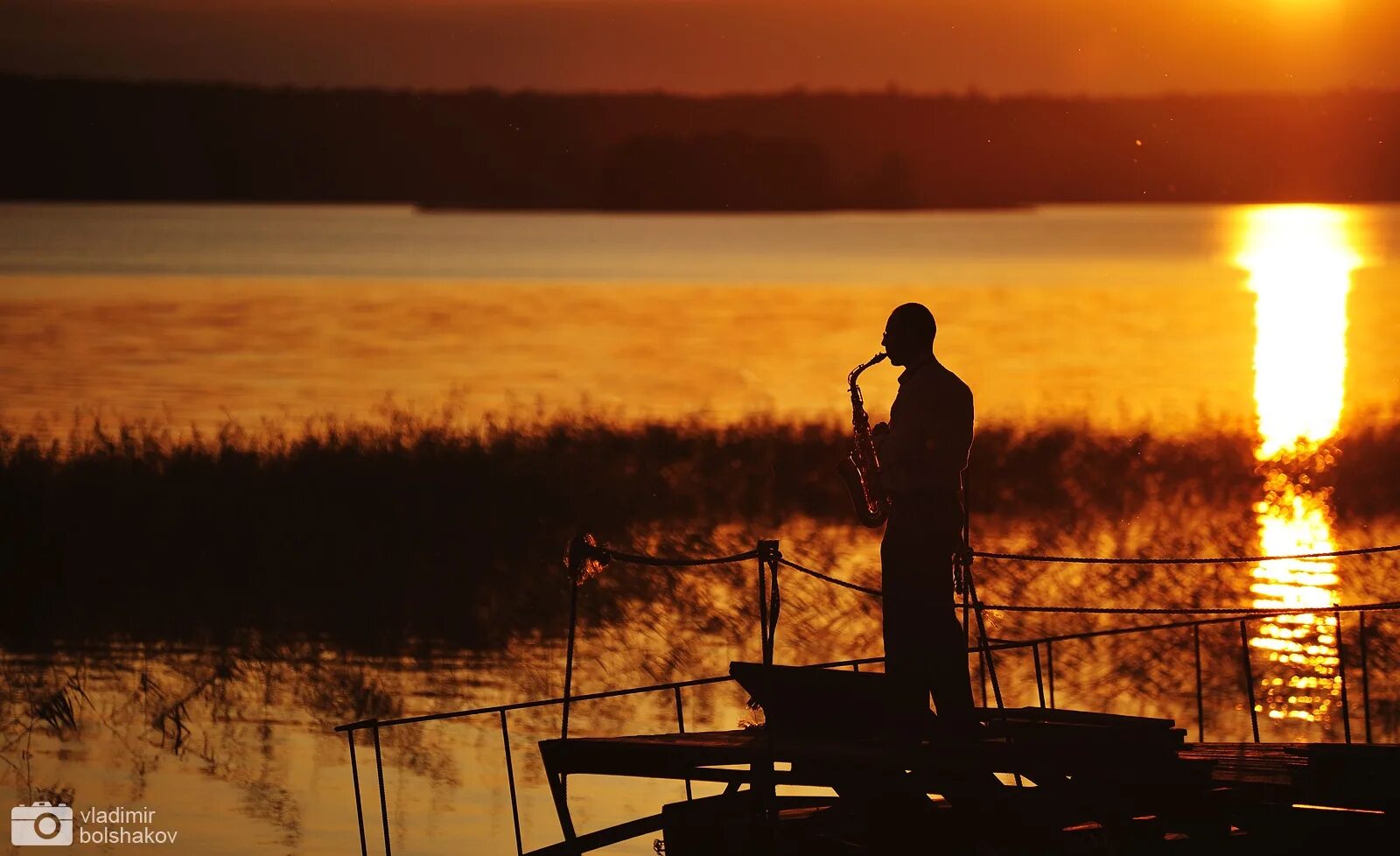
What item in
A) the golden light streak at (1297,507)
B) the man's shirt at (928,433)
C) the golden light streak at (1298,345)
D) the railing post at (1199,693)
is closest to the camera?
the man's shirt at (928,433)

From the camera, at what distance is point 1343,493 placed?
2828 centimetres

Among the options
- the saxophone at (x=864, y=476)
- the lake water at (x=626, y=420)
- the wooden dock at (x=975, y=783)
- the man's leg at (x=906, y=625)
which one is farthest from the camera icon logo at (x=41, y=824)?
the man's leg at (x=906, y=625)

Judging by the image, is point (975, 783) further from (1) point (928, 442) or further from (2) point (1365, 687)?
(2) point (1365, 687)

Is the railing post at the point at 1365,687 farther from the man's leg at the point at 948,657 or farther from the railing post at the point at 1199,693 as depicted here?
the man's leg at the point at 948,657

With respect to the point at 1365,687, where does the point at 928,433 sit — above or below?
above

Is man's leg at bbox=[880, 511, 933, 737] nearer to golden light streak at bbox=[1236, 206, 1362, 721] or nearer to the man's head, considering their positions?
the man's head

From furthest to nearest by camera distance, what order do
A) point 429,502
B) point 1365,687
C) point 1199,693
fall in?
point 429,502 < point 1365,687 < point 1199,693

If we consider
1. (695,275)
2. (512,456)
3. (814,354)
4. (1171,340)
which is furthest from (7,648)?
(695,275)

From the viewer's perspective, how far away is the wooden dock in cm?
1033

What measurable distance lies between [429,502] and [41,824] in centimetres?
1158

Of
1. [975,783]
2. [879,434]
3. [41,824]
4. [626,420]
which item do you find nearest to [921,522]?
[879,434]

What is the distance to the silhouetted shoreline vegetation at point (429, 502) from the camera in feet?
74.4

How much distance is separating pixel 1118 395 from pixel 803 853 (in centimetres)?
3542

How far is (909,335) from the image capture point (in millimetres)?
9906
